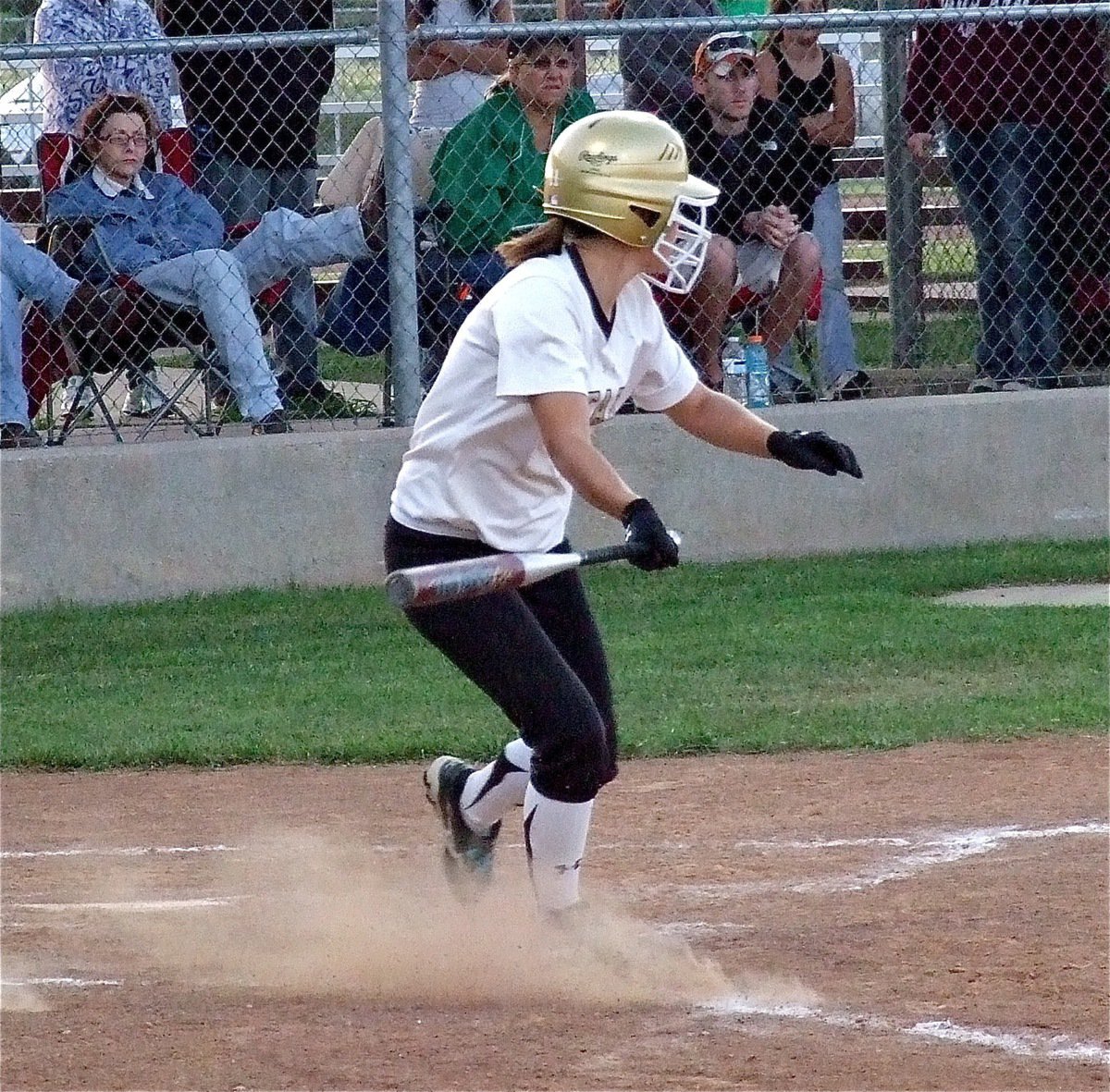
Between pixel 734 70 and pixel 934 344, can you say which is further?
pixel 934 344

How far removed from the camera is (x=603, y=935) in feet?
15.2

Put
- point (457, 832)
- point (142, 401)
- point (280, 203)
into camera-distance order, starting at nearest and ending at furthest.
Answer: point (457, 832) < point (280, 203) < point (142, 401)

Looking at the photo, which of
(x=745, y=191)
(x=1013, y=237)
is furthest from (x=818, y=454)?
(x=1013, y=237)

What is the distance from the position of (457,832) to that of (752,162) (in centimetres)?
502

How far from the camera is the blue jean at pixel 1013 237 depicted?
9336 mm

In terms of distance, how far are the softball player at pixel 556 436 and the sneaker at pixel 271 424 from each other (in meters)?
4.30

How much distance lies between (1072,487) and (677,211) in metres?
5.65

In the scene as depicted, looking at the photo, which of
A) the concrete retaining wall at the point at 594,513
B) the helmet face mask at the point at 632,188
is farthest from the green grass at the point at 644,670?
the helmet face mask at the point at 632,188

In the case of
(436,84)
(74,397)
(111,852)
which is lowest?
(111,852)

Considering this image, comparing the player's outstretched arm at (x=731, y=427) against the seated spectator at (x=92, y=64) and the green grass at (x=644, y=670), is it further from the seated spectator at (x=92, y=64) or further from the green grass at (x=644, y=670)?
the seated spectator at (x=92, y=64)

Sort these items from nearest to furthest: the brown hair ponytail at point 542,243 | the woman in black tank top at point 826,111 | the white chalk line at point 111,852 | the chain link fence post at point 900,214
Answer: the brown hair ponytail at point 542,243 → the white chalk line at point 111,852 → the woman in black tank top at point 826,111 → the chain link fence post at point 900,214

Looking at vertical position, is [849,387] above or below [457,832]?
below

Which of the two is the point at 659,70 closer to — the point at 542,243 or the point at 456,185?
the point at 456,185

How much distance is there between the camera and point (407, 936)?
4812mm
